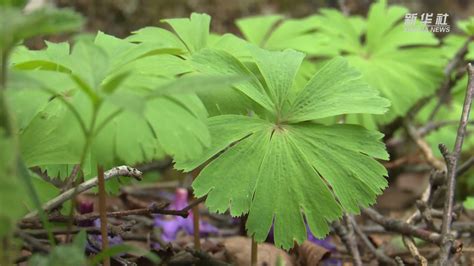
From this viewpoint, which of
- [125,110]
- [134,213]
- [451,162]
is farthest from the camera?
[451,162]

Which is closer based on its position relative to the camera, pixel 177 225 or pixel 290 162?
pixel 290 162

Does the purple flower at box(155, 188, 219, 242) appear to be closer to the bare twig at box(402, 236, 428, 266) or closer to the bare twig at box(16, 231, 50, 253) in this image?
the bare twig at box(402, 236, 428, 266)

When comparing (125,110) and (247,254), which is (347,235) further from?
(125,110)

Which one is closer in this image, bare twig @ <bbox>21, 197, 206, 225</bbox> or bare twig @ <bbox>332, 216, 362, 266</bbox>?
bare twig @ <bbox>21, 197, 206, 225</bbox>

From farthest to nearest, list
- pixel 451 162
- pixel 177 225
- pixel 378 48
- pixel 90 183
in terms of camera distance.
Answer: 1. pixel 378 48
2. pixel 177 225
3. pixel 451 162
4. pixel 90 183

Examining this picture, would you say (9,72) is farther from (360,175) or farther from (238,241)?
(238,241)

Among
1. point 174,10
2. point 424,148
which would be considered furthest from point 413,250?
point 174,10

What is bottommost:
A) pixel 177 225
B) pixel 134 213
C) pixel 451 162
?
pixel 177 225

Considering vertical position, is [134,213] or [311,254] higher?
[134,213]

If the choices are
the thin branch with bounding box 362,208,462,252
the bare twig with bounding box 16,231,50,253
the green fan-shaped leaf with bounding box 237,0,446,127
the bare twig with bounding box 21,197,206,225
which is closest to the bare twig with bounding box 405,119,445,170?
the green fan-shaped leaf with bounding box 237,0,446,127

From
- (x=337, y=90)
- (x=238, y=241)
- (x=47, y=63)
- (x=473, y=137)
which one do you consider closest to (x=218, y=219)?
(x=238, y=241)
